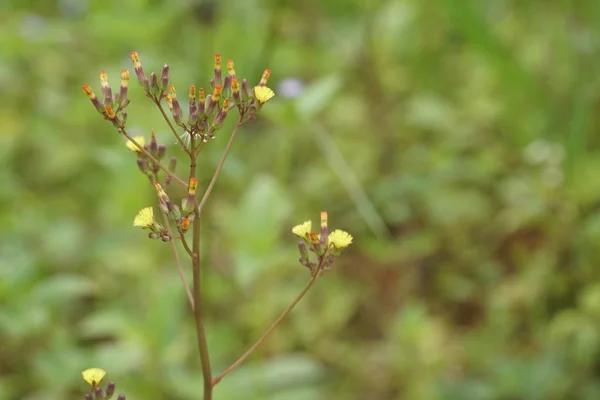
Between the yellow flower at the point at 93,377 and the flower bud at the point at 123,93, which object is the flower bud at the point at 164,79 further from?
the yellow flower at the point at 93,377

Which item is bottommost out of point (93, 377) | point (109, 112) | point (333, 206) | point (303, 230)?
point (93, 377)

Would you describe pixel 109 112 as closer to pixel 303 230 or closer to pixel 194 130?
pixel 194 130

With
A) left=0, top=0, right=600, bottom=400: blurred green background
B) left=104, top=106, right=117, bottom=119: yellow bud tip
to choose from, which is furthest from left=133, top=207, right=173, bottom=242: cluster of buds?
left=0, top=0, right=600, bottom=400: blurred green background

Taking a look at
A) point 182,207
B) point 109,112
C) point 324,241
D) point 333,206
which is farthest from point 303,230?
point 333,206

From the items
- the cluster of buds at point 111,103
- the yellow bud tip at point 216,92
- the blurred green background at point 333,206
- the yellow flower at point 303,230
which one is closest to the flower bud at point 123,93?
the cluster of buds at point 111,103

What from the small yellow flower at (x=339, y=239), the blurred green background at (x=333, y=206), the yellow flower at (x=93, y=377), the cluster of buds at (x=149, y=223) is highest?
the blurred green background at (x=333, y=206)

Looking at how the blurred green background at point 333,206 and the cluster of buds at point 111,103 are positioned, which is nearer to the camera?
the cluster of buds at point 111,103

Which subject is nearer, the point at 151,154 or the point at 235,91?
the point at 235,91
